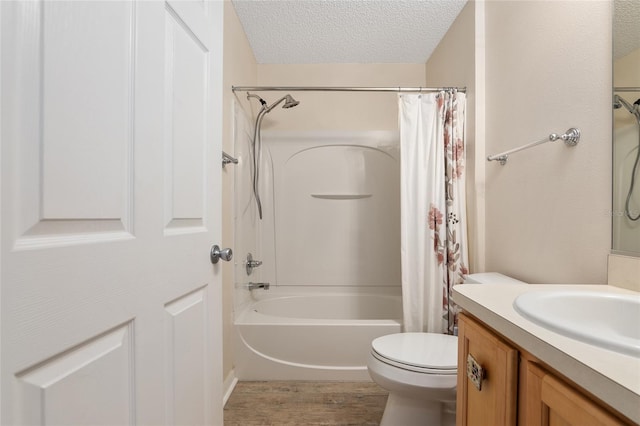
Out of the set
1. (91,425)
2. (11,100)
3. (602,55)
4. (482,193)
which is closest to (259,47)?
(482,193)

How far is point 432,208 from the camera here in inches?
69.4

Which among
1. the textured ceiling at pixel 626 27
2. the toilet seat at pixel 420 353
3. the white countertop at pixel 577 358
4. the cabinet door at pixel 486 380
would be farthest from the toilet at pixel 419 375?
the textured ceiling at pixel 626 27

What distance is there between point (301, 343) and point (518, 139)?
63.3 inches

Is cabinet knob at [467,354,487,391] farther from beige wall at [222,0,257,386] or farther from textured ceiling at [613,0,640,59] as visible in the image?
beige wall at [222,0,257,386]

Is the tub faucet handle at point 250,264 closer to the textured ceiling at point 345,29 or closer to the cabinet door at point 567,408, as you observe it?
the textured ceiling at point 345,29

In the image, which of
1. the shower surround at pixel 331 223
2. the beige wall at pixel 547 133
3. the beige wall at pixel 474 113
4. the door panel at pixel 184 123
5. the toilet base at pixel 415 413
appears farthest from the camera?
the shower surround at pixel 331 223

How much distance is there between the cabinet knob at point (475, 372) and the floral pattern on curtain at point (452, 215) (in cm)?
105

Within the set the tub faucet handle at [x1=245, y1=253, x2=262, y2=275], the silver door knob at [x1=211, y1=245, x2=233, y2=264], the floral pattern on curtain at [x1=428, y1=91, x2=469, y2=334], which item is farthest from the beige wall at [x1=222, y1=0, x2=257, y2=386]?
the floral pattern on curtain at [x1=428, y1=91, x2=469, y2=334]

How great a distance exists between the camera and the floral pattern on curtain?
5.60ft

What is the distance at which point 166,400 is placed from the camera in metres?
0.74

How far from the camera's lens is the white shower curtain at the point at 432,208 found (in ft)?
5.65

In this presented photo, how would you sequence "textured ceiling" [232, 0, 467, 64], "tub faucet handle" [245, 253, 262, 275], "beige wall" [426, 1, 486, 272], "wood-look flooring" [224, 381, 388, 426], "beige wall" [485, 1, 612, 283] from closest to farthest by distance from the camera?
"beige wall" [485, 1, 612, 283] < "wood-look flooring" [224, 381, 388, 426] < "beige wall" [426, 1, 486, 272] < "textured ceiling" [232, 0, 467, 64] < "tub faucet handle" [245, 253, 262, 275]

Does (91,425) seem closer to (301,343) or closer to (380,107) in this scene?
(301,343)

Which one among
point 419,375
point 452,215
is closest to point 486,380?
point 419,375
